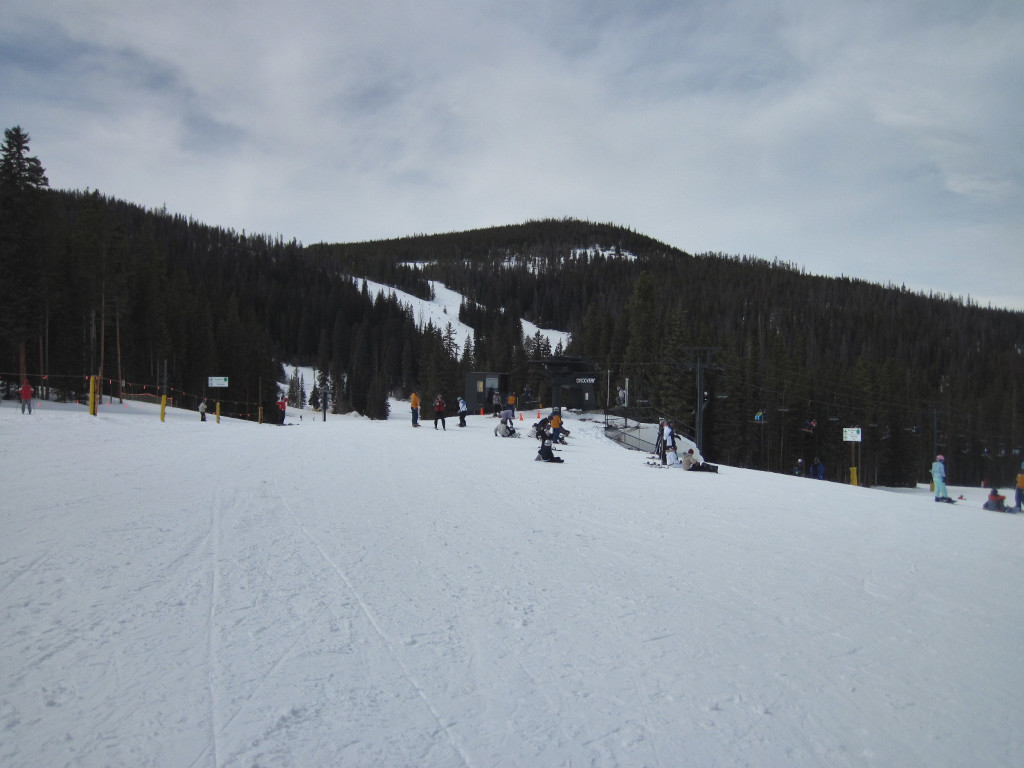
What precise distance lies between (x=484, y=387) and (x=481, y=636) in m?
49.5

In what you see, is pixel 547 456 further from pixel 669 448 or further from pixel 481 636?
pixel 481 636

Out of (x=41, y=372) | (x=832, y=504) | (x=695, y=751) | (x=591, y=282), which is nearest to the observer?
(x=695, y=751)

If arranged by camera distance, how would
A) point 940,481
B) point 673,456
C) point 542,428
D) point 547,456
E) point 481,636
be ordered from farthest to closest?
point 542,428 → point 673,456 → point 547,456 → point 940,481 → point 481,636

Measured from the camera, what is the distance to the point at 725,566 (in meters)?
6.67

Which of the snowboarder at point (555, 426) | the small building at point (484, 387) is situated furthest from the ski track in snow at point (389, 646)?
the small building at point (484, 387)

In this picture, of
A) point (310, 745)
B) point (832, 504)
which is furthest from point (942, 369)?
point (310, 745)

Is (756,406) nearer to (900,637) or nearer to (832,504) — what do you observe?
(832,504)

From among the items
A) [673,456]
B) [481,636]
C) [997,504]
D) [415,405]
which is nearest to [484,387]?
[415,405]

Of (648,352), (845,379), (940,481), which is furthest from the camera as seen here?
(845,379)

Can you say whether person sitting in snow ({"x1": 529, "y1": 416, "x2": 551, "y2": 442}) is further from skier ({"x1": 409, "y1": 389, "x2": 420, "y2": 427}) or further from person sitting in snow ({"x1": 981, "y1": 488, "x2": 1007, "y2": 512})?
person sitting in snow ({"x1": 981, "y1": 488, "x2": 1007, "y2": 512})

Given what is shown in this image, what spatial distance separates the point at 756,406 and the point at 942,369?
25548mm

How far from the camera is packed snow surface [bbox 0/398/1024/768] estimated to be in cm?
324

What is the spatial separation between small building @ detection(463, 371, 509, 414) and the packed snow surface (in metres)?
44.1

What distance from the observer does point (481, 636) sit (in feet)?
14.7
